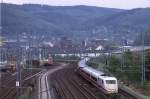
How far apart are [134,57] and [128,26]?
79.9 m

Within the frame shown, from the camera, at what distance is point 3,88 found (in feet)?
195

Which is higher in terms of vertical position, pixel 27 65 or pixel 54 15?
pixel 54 15

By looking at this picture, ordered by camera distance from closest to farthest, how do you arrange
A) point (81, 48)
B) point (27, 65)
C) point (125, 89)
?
point (125, 89) → point (27, 65) → point (81, 48)

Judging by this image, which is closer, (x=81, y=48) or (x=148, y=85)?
(x=148, y=85)

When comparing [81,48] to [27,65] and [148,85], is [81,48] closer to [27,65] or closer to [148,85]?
[27,65]

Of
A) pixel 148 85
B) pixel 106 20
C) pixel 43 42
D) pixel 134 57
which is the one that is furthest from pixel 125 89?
pixel 106 20

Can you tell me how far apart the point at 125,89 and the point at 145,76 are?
19.8 ft

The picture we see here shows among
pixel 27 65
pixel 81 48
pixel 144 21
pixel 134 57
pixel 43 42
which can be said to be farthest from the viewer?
pixel 144 21

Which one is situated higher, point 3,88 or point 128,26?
point 128,26

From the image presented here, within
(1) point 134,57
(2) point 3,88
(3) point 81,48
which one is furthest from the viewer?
(3) point 81,48

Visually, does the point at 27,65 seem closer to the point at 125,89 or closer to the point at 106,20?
the point at 125,89

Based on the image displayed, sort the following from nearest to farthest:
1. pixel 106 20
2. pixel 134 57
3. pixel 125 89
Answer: pixel 125 89, pixel 134 57, pixel 106 20

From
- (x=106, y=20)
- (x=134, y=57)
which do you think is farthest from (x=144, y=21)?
(x=134, y=57)

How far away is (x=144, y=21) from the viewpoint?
140625mm
